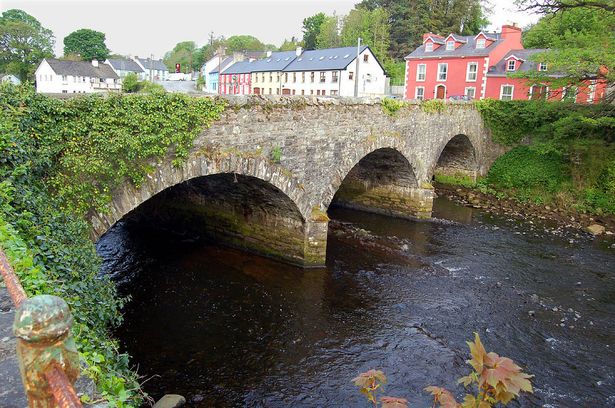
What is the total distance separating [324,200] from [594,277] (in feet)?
29.7

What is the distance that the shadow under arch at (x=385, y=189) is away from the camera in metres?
21.1

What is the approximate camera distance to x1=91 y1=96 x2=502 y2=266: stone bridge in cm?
1162

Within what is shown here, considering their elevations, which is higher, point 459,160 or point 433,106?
point 433,106

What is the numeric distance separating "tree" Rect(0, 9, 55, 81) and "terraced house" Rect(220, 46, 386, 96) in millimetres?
22883

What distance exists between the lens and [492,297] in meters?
13.7

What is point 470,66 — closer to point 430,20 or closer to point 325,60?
point 325,60

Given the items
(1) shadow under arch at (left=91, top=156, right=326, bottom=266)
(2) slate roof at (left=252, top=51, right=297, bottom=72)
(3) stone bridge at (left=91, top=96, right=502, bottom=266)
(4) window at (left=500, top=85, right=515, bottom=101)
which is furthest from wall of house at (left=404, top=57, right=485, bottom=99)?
(1) shadow under arch at (left=91, top=156, right=326, bottom=266)

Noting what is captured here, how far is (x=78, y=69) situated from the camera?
52094mm

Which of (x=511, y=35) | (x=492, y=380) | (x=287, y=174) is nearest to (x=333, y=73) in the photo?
(x=511, y=35)

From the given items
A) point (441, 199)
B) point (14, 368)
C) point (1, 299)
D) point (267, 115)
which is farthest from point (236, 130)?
point (441, 199)

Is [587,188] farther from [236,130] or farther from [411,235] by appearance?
[236,130]

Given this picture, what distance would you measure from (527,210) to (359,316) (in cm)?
1486

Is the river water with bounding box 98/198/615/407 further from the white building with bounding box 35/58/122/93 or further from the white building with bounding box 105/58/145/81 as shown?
the white building with bounding box 105/58/145/81

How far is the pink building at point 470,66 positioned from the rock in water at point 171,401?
33.0 m
